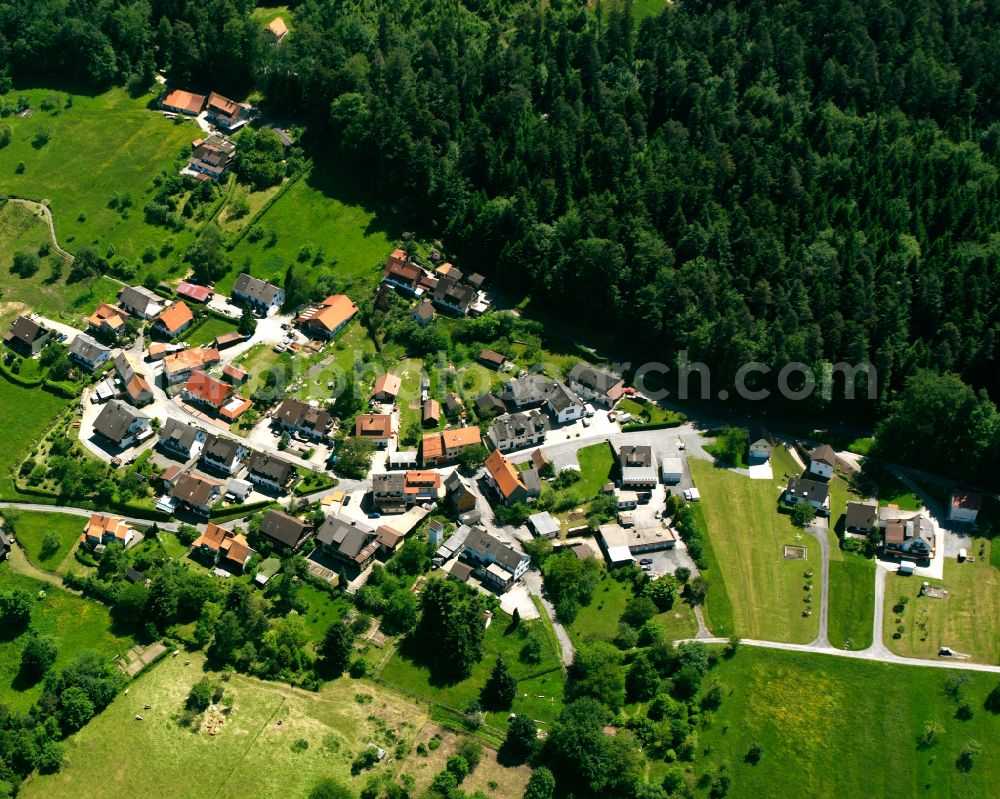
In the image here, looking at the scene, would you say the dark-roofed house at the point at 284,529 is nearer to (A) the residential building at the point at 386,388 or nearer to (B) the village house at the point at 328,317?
(A) the residential building at the point at 386,388

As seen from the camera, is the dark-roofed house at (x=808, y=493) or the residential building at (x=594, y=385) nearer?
the dark-roofed house at (x=808, y=493)

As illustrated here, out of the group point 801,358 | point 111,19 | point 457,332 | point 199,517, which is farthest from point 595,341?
point 111,19

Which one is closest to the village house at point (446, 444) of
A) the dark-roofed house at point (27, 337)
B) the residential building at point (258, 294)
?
the residential building at point (258, 294)

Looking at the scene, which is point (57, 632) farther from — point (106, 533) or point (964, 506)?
point (964, 506)

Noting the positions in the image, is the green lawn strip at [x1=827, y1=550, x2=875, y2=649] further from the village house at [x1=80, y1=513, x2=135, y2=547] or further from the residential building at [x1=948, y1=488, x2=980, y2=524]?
the village house at [x1=80, y1=513, x2=135, y2=547]

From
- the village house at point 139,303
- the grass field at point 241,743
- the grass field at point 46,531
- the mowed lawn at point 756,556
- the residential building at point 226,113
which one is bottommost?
the grass field at point 241,743

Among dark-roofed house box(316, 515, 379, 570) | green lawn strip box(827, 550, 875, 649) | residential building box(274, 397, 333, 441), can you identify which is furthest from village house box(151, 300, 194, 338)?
green lawn strip box(827, 550, 875, 649)

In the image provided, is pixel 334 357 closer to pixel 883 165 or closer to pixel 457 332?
pixel 457 332
